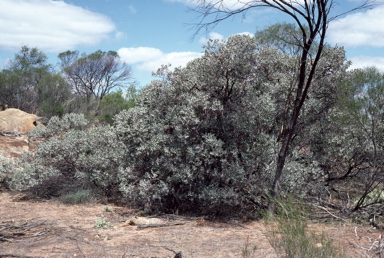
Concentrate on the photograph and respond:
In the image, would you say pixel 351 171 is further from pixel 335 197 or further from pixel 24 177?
pixel 24 177

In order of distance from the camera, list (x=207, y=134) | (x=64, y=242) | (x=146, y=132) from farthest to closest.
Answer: (x=146, y=132)
(x=207, y=134)
(x=64, y=242)

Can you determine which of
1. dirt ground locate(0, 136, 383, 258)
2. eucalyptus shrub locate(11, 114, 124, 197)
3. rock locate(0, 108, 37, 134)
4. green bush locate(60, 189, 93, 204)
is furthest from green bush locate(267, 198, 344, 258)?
rock locate(0, 108, 37, 134)

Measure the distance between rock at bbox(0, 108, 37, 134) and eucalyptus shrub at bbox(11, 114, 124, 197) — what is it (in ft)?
27.2

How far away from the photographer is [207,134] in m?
8.12

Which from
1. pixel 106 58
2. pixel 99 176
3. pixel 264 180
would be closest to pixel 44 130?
pixel 99 176

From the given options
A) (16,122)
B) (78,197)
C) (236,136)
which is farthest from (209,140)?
(16,122)

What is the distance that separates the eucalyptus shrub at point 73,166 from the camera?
388 inches

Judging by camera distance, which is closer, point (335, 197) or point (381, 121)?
point (381, 121)

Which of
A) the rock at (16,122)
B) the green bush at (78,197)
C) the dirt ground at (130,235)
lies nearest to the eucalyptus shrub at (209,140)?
the dirt ground at (130,235)

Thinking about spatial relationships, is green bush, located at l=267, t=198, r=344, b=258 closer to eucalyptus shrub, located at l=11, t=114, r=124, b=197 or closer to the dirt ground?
the dirt ground

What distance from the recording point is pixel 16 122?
1888 cm

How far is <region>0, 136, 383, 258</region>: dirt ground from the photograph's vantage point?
5.79 metres

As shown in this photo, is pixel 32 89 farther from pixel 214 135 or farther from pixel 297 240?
pixel 297 240

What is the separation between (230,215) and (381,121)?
330 centimetres
